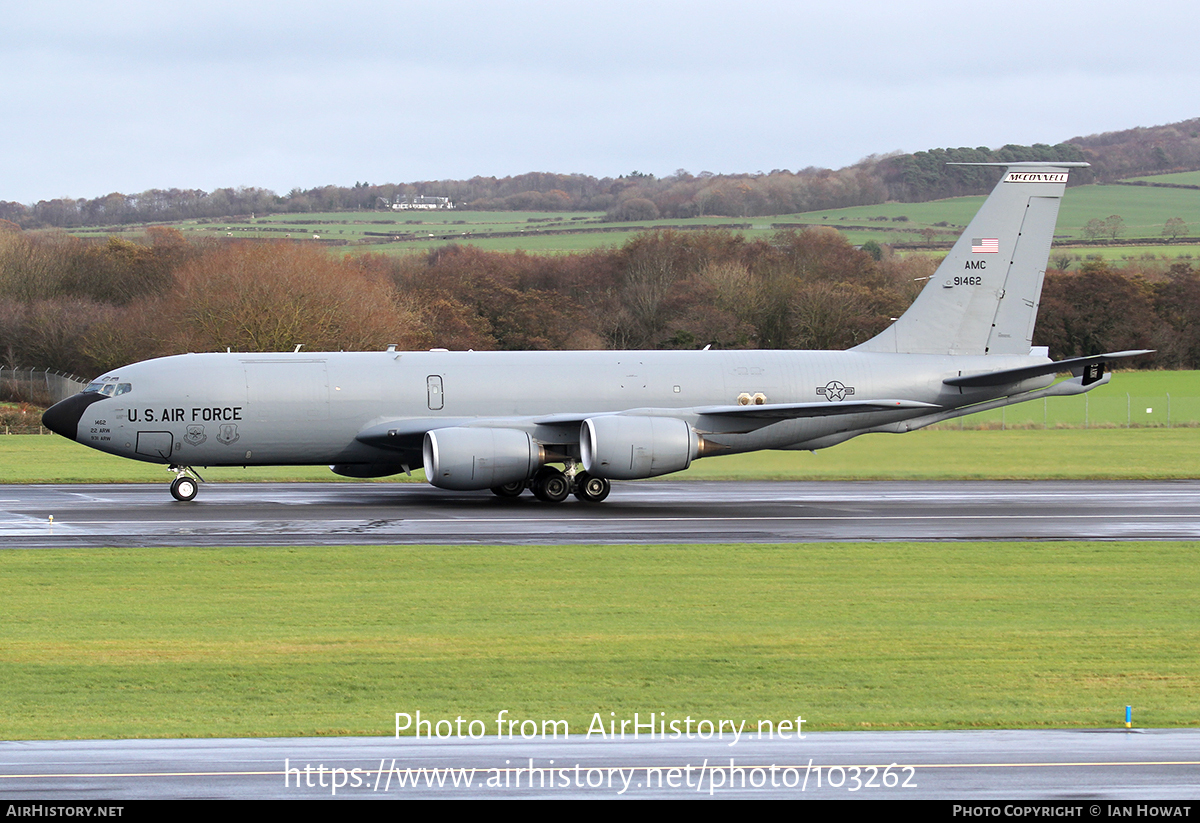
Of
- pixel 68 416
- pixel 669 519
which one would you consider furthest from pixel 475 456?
pixel 68 416

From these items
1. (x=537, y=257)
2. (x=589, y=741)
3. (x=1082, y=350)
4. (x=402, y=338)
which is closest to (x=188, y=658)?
(x=589, y=741)

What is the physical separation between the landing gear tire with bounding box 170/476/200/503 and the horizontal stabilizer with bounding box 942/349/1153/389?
2041 centimetres

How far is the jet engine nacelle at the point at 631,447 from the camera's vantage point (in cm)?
2983

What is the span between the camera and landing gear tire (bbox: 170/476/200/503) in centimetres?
3120

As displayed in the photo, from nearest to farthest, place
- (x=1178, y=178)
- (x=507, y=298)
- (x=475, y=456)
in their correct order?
(x=475, y=456), (x=507, y=298), (x=1178, y=178)

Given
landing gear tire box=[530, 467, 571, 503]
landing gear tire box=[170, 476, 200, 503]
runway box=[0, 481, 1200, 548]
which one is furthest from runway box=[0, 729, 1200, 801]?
landing gear tire box=[170, 476, 200, 503]

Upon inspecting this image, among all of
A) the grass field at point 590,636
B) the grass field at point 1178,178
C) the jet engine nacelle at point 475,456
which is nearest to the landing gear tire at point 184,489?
the jet engine nacelle at point 475,456

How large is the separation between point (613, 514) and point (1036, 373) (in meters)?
12.9

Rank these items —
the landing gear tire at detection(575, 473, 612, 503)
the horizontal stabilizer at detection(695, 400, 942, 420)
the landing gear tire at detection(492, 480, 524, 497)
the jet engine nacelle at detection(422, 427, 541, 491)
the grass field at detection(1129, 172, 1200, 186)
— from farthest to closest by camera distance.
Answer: the grass field at detection(1129, 172, 1200, 186)
the landing gear tire at detection(492, 480, 524, 497)
the landing gear tire at detection(575, 473, 612, 503)
the horizontal stabilizer at detection(695, 400, 942, 420)
the jet engine nacelle at detection(422, 427, 541, 491)

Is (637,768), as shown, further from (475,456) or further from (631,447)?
(631,447)

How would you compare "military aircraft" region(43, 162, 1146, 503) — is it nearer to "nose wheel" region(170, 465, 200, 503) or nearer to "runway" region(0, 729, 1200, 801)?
"nose wheel" region(170, 465, 200, 503)

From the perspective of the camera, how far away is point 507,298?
9375cm

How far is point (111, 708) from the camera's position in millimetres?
11477

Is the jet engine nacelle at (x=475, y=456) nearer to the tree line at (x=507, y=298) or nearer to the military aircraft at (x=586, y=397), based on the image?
the military aircraft at (x=586, y=397)
